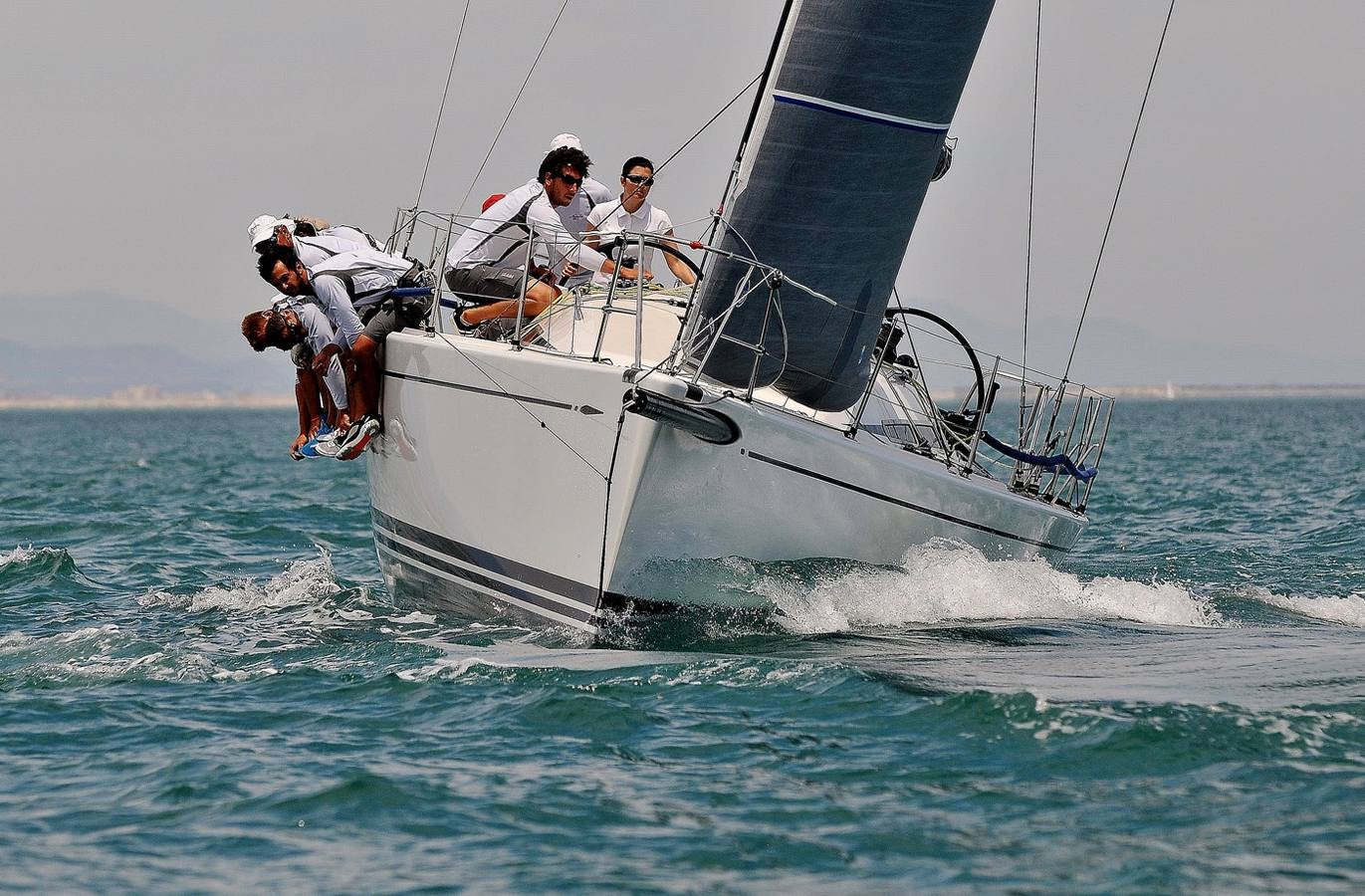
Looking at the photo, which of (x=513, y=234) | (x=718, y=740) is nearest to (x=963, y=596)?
(x=718, y=740)

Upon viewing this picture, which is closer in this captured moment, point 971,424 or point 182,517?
point 971,424

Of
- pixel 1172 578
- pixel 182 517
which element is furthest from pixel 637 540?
pixel 182 517

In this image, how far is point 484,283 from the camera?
25.9 ft

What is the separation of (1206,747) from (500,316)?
4.24 m

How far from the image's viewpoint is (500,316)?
7.53m

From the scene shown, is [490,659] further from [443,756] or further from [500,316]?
[500,316]

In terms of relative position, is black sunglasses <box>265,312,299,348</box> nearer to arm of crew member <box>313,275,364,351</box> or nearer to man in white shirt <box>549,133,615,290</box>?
arm of crew member <box>313,275,364,351</box>

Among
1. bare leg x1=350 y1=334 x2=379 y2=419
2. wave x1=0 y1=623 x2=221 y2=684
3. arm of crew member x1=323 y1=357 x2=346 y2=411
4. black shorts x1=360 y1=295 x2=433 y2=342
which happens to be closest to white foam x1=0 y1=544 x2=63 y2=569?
wave x1=0 y1=623 x2=221 y2=684

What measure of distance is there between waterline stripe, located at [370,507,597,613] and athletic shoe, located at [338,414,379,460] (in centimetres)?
48

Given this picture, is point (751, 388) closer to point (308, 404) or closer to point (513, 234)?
point (513, 234)

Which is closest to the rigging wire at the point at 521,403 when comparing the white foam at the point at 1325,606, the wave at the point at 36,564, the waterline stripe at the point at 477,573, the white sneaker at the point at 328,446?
the waterline stripe at the point at 477,573

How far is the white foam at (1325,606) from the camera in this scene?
7211mm

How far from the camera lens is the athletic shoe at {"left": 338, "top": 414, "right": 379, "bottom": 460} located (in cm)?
754

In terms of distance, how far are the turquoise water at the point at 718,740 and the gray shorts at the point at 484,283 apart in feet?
5.60
